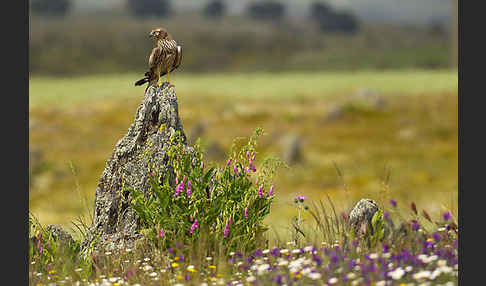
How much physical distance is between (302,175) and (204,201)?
2086cm

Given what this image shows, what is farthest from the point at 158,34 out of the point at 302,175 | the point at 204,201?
the point at 302,175

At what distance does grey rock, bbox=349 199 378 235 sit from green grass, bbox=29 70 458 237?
8.95 meters

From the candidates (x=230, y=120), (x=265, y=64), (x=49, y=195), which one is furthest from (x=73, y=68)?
(x=49, y=195)

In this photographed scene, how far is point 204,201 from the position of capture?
23.3 ft

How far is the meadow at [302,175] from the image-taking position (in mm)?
6145

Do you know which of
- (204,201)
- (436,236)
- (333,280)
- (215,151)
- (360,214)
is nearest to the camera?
(333,280)

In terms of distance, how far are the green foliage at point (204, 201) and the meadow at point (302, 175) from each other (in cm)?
21

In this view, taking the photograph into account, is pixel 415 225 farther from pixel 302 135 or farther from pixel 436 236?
pixel 302 135

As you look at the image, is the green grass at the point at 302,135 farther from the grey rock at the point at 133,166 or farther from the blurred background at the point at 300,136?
the grey rock at the point at 133,166

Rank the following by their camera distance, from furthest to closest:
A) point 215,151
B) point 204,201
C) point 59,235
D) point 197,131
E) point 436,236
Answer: point 197,131, point 215,151, point 59,235, point 204,201, point 436,236

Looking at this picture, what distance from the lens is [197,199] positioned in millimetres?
7078

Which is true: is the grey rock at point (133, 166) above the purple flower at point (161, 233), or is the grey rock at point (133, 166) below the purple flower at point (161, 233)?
above

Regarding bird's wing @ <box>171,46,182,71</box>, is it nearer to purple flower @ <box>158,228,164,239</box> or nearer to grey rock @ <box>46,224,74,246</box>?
purple flower @ <box>158,228,164,239</box>

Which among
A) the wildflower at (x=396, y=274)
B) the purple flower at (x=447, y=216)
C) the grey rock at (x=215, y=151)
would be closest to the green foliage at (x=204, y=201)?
the wildflower at (x=396, y=274)
